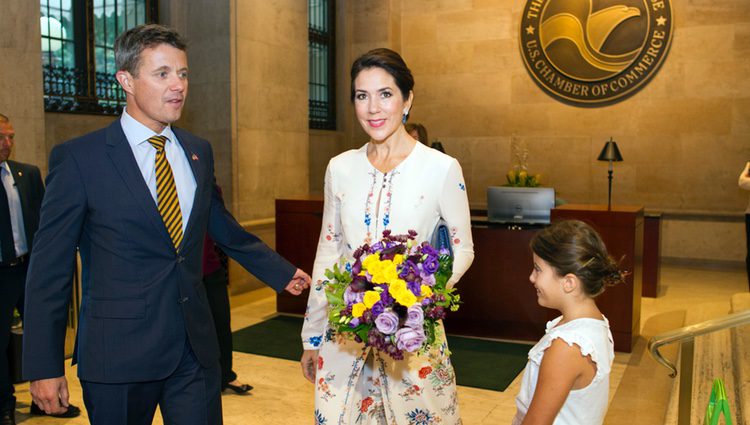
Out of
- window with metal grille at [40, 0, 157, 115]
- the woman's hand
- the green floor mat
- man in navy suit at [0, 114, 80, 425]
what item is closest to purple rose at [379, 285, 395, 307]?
the woman's hand

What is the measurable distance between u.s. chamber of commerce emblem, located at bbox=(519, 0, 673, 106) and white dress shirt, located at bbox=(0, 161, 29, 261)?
28.3 ft

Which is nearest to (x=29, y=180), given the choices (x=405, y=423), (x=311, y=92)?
(x=405, y=423)

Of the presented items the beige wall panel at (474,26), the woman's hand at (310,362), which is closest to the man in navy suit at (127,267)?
the woman's hand at (310,362)

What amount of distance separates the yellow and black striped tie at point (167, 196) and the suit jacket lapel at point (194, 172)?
4cm

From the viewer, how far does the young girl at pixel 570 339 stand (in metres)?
1.99

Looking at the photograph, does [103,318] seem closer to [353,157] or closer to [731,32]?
[353,157]

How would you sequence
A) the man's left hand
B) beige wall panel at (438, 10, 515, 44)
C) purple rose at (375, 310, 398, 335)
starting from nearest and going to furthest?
purple rose at (375, 310, 398, 335), the man's left hand, beige wall panel at (438, 10, 515, 44)

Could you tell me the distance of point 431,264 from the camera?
2.00 meters

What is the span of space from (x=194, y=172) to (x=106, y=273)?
46 centimetres

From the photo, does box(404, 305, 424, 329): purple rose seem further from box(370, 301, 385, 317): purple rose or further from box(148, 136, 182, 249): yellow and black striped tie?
box(148, 136, 182, 249): yellow and black striped tie

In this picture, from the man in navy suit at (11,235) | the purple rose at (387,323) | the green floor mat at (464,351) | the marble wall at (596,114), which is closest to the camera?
the purple rose at (387,323)

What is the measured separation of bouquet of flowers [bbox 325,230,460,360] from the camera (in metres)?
1.92

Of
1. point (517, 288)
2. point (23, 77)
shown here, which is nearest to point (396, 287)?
point (517, 288)

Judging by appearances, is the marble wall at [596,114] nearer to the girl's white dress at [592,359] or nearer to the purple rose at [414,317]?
the girl's white dress at [592,359]
